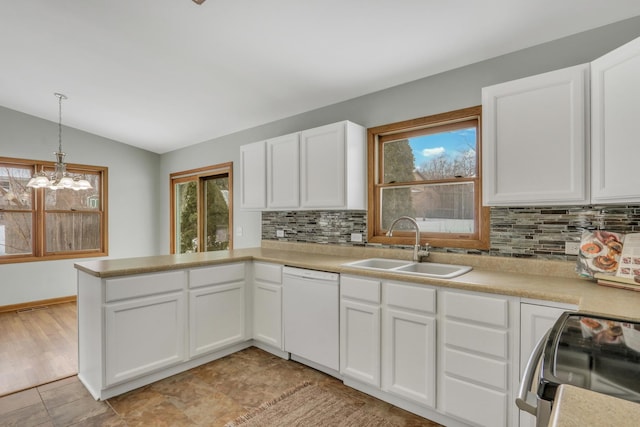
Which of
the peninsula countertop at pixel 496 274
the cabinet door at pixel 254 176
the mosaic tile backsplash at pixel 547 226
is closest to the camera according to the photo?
the peninsula countertop at pixel 496 274

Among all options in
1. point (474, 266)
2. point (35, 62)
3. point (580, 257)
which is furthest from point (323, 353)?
point (35, 62)

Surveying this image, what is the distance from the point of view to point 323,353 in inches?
101

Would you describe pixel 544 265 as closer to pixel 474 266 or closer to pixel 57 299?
pixel 474 266

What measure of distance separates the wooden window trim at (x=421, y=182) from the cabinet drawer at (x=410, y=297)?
0.71 meters

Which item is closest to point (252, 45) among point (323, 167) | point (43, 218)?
point (323, 167)

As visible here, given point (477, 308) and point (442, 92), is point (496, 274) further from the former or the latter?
point (442, 92)

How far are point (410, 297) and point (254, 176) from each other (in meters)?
2.23

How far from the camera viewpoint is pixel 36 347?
10.6ft

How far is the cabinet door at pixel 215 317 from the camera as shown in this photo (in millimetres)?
2723

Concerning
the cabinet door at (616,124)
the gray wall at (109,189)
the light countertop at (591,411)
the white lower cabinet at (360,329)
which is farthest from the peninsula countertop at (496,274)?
the gray wall at (109,189)

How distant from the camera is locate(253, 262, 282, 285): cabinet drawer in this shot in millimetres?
2891

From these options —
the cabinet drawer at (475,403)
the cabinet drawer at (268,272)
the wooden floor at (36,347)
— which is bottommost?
the wooden floor at (36,347)

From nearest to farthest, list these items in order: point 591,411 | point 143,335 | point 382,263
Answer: point 591,411 < point 143,335 < point 382,263

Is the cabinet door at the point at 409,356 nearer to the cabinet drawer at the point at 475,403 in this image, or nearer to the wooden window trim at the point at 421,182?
the cabinet drawer at the point at 475,403
